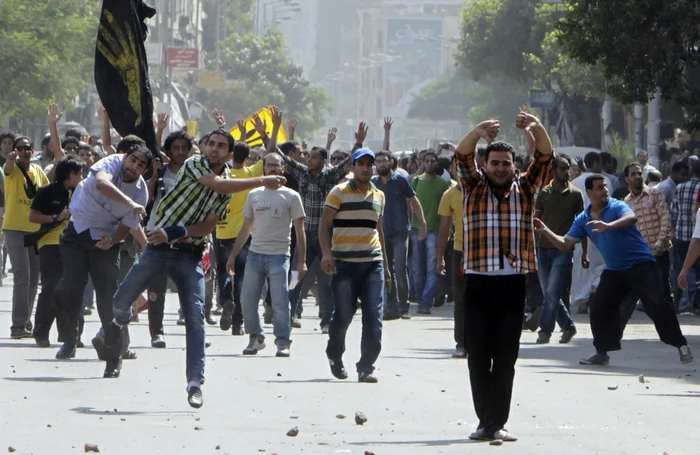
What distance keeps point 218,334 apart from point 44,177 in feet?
7.14

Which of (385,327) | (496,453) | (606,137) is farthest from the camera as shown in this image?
(606,137)

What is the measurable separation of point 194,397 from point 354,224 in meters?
2.63

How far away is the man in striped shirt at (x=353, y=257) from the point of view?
37.1ft

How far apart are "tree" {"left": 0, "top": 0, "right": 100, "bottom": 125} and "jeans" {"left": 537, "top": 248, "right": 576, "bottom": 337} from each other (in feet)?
93.5

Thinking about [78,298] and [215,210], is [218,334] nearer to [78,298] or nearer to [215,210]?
[78,298]

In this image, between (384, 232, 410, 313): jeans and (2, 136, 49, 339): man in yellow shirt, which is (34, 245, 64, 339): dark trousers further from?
(384, 232, 410, 313): jeans

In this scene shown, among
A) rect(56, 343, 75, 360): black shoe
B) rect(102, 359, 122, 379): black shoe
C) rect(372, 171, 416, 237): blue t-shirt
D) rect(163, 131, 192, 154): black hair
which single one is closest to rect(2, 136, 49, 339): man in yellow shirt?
rect(56, 343, 75, 360): black shoe

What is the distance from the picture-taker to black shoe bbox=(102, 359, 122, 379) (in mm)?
10742

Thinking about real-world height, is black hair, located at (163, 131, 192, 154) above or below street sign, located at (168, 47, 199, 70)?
above

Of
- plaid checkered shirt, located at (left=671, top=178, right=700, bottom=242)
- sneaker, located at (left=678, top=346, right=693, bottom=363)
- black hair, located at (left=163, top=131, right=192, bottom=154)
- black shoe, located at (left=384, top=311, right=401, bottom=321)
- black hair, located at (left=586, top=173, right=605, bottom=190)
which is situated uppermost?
black hair, located at (left=163, top=131, right=192, bottom=154)

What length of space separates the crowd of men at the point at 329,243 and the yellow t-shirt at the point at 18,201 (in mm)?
16

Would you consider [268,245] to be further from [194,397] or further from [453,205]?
[194,397]

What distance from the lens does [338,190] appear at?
11.5 m

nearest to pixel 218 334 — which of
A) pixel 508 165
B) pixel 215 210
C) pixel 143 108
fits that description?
pixel 143 108
